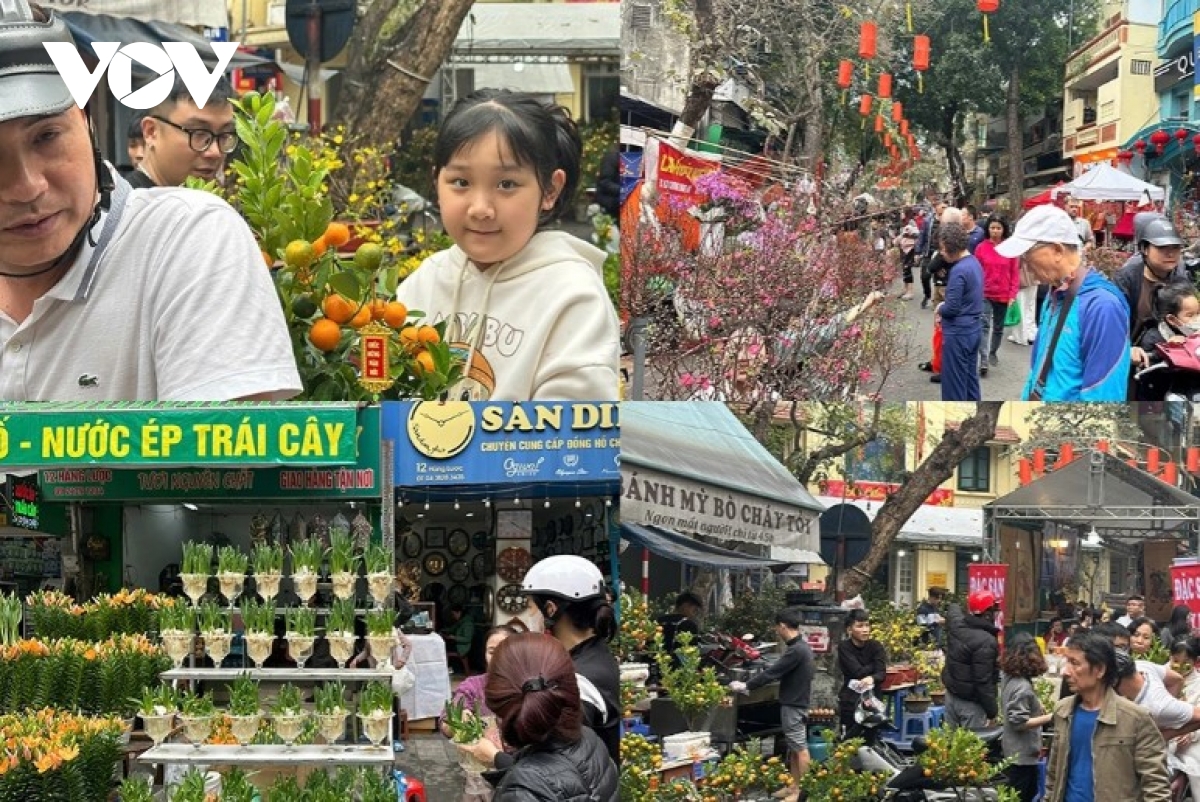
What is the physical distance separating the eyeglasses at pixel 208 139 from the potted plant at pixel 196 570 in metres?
1.09

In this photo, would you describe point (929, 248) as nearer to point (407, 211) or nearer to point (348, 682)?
point (407, 211)

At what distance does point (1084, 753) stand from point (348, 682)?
6.60 ft

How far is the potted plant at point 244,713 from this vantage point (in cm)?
442

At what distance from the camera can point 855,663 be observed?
4961 mm

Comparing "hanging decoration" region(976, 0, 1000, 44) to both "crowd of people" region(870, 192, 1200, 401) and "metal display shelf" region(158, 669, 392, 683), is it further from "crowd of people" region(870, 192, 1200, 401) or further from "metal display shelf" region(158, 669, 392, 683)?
"metal display shelf" region(158, 669, 392, 683)

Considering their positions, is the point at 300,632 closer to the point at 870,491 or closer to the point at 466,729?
the point at 466,729

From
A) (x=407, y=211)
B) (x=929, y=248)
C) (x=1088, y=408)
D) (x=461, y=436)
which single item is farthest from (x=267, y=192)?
(x=1088, y=408)

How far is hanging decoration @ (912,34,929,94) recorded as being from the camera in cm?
454

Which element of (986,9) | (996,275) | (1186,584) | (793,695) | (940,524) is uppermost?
(986,9)

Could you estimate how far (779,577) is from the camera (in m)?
4.96

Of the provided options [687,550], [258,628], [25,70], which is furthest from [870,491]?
[25,70]

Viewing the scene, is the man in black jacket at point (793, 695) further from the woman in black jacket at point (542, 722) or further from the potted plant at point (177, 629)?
the potted plant at point (177, 629)

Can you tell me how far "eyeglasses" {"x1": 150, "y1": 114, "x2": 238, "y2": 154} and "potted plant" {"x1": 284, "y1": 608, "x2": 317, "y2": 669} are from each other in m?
1.19

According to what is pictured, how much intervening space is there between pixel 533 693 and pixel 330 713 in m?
1.02
